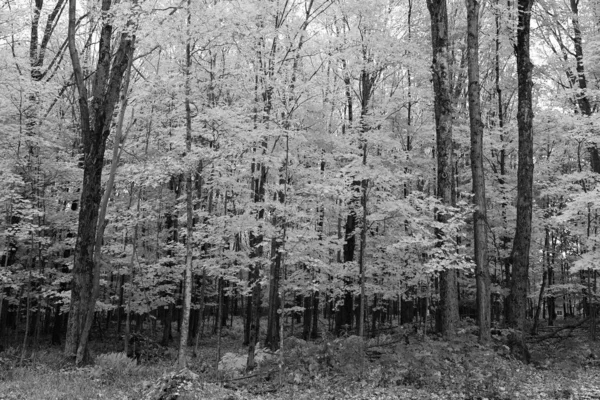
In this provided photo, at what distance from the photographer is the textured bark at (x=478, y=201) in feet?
36.4

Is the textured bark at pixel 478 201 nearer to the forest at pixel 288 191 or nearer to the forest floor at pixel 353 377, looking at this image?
the forest at pixel 288 191

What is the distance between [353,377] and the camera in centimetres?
983

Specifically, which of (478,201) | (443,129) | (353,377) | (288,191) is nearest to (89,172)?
(288,191)

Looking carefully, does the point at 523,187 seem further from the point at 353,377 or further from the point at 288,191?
the point at 353,377

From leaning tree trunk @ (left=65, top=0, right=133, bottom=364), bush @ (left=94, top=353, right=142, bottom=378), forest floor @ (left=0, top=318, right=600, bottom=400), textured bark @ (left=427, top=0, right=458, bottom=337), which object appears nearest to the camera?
forest floor @ (left=0, top=318, right=600, bottom=400)

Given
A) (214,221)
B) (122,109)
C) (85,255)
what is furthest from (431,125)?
(85,255)

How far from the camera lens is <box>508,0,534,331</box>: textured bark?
12.0 m

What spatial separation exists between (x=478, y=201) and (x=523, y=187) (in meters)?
1.95

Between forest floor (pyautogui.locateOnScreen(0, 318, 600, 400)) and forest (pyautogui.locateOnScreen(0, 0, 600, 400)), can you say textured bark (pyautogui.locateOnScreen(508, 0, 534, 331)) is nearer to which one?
forest (pyautogui.locateOnScreen(0, 0, 600, 400))

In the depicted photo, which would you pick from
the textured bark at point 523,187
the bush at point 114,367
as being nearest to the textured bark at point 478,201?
the textured bark at point 523,187

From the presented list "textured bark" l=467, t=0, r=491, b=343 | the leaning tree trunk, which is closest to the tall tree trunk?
the leaning tree trunk

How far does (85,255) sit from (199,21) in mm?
6928

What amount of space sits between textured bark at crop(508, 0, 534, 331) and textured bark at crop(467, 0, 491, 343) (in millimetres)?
1165

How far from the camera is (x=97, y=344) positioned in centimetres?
2125
